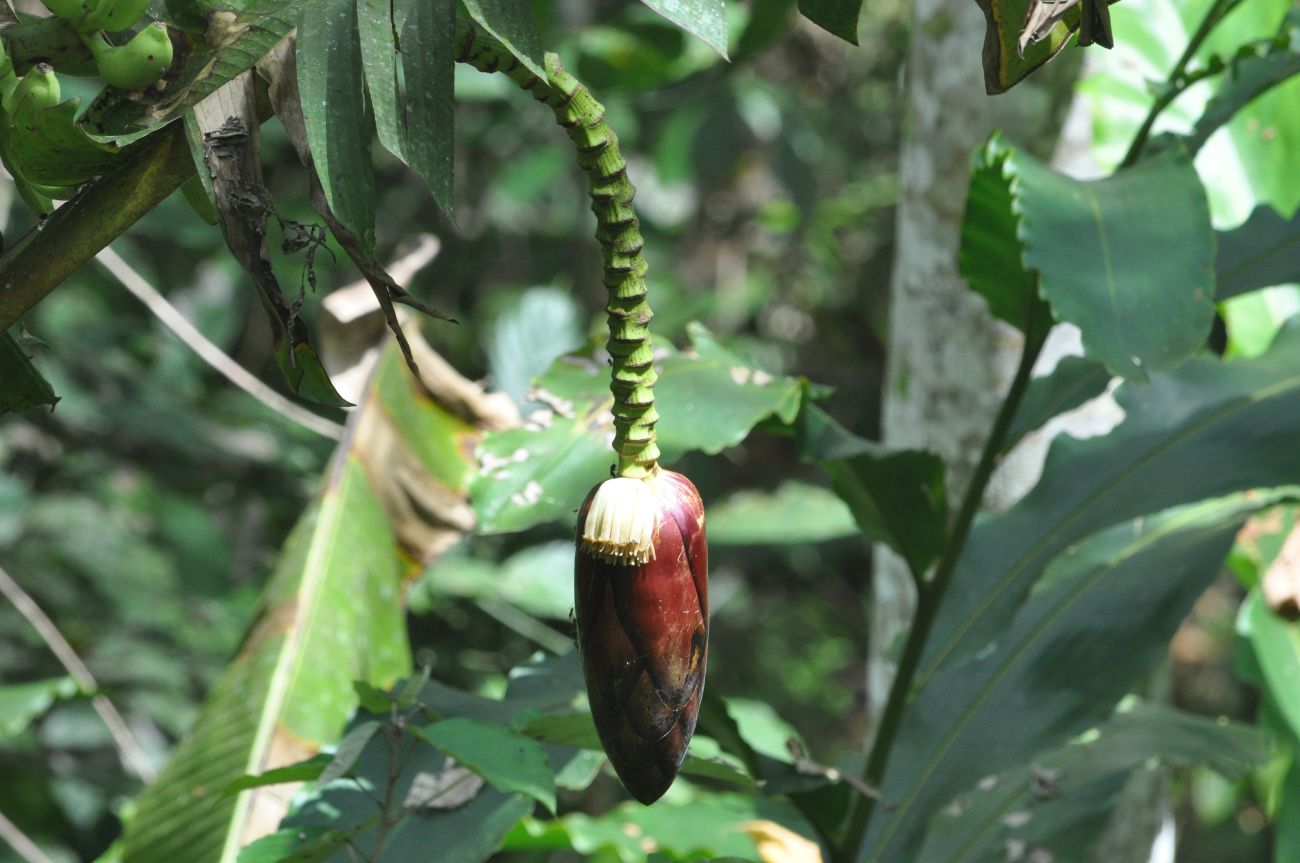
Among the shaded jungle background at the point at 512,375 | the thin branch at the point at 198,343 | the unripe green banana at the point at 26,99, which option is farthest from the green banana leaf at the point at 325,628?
the unripe green banana at the point at 26,99

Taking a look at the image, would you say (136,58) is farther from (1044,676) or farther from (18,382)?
(1044,676)

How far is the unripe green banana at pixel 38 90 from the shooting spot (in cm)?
52

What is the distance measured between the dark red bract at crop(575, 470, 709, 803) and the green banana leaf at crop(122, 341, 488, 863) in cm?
58

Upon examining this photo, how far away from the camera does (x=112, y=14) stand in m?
0.53

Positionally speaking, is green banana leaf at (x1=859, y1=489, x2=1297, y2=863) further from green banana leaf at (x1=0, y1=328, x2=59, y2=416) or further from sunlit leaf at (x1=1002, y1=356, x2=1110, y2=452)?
green banana leaf at (x1=0, y1=328, x2=59, y2=416)

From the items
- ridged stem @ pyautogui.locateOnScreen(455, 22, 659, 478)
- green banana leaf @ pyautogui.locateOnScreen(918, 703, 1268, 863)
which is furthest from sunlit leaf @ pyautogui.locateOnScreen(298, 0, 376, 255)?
green banana leaf @ pyautogui.locateOnScreen(918, 703, 1268, 863)

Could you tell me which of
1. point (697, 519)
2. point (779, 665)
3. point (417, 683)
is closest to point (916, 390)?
point (417, 683)

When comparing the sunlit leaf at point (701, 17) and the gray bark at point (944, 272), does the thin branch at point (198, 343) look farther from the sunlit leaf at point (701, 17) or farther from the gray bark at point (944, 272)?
the sunlit leaf at point (701, 17)

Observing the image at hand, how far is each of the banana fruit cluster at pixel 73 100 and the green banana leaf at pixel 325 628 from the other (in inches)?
26.2

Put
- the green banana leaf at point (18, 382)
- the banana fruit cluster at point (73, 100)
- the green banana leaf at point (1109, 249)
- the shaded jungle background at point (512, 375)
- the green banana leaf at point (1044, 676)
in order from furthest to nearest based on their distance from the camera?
the shaded jungle background at point (512, 375)
the green banana leaf at point (1044, 676)
the green banana leaf at point (1109, 249)
the green banana leaf at point (18, 382)
the banana fruit cluster at point (73, 100)

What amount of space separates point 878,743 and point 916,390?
0.59 meters

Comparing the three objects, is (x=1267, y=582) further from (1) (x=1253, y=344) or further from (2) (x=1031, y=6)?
(2) (x=1031, y=6)

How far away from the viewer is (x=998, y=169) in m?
0.90

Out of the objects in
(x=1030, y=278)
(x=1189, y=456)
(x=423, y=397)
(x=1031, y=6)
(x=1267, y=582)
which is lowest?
(x=423, y=397)
